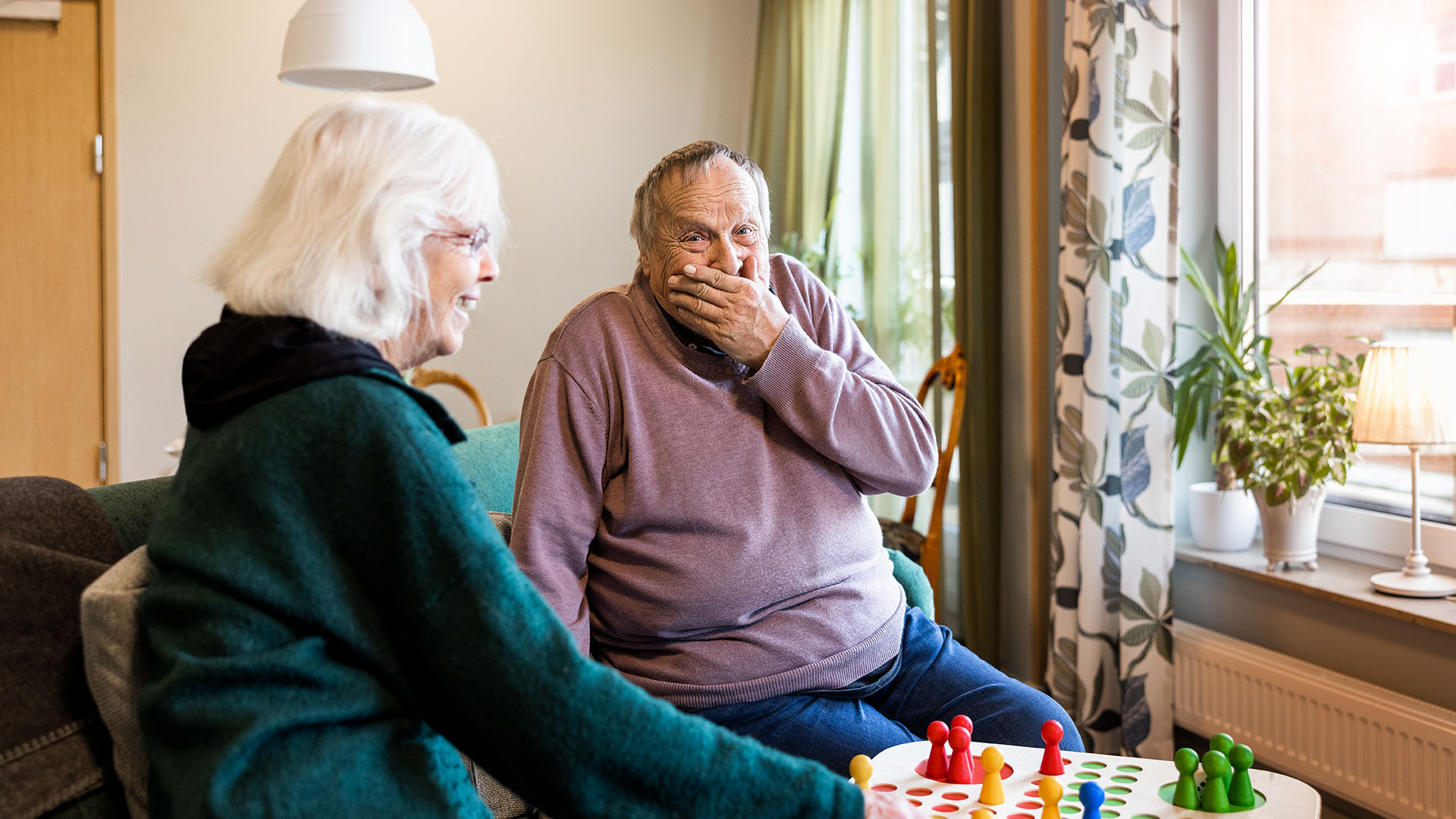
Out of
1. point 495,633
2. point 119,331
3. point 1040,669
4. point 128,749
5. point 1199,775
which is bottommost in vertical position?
point 1040,669

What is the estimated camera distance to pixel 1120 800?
110cm

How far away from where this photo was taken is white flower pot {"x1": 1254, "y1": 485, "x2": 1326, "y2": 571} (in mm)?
2166

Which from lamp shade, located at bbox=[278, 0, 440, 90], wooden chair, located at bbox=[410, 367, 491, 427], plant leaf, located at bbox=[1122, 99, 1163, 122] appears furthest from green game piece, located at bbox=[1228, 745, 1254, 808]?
wooden chair, located at bbox=[410, 367, 491, 427]

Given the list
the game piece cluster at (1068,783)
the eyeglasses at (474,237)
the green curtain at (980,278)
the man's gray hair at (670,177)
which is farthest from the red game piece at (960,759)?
the green curtain at (980,278)

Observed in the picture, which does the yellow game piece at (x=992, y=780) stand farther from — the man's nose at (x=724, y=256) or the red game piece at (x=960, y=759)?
the man's nose at (x=724, y=256)

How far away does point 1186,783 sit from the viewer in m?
1.08

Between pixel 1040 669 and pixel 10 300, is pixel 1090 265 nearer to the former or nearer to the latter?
pixel 1040 669

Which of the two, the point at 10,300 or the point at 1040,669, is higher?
the point at 10,300

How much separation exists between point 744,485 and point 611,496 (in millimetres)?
190

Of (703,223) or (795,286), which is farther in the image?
(795,286)

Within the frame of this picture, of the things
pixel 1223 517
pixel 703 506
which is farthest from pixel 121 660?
pixel 1223 517

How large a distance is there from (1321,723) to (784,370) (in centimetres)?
131

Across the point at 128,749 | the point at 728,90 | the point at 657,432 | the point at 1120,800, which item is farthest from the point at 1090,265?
the point at 728,90

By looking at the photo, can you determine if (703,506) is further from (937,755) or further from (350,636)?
(350,636)
